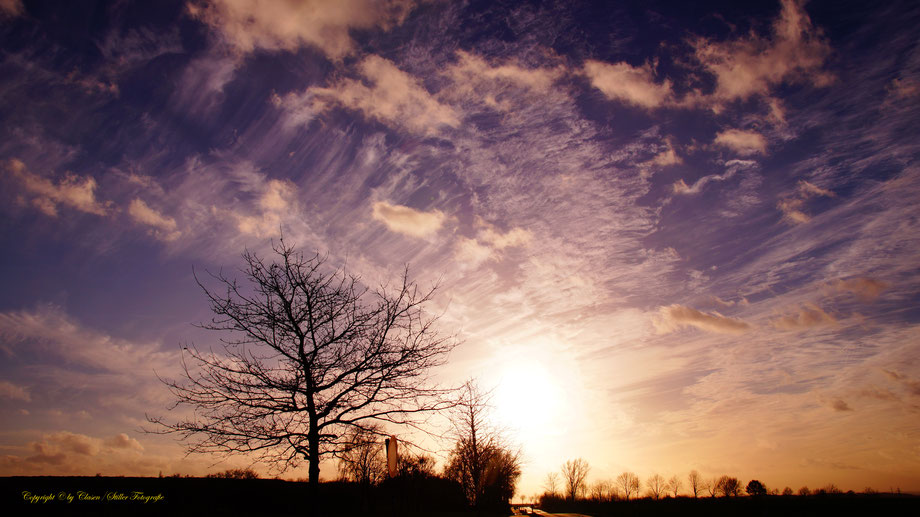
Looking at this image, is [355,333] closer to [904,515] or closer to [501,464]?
[501,464]

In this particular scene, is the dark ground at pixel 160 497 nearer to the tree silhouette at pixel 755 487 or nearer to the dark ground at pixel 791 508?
the dark ground at pixel 791 508

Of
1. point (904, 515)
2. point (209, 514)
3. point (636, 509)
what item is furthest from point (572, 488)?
point (209, 514)

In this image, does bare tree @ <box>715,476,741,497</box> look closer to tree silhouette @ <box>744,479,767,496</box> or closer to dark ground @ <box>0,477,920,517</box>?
tree silhouette @ <box>744,479,767,496</box>

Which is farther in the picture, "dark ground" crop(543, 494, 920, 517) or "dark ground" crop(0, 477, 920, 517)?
"dark ground" crop(543, 494, 920, 517)

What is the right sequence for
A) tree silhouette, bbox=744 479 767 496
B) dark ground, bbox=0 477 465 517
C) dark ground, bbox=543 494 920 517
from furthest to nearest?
tree silhouette, bbox=744 479 767 496
dark ground, bbox=543 494 920 517
dark ground, bbox=0 477 465 517

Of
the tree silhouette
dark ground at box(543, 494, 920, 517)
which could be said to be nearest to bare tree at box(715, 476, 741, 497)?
the tree silhouette

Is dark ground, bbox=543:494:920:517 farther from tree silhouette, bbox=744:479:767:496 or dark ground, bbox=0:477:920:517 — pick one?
tree silhouette, bbox=744:479:767:496

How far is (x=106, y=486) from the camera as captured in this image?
1116 cm

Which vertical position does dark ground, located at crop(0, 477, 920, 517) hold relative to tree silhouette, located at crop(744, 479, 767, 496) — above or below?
above

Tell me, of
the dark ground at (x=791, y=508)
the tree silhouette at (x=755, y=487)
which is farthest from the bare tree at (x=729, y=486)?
the dark ground at (x=791, y=508)

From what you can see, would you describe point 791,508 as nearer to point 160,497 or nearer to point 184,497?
point 184,497

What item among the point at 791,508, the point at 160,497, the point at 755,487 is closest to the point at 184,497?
the point at 160,497

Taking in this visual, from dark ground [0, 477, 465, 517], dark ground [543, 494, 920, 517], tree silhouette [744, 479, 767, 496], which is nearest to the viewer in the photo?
dark ground [0, 477, 465, 517]

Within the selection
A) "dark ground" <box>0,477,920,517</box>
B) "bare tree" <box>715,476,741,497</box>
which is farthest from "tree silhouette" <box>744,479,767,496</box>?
"dark ground" <box>0,477,920,517</box>
